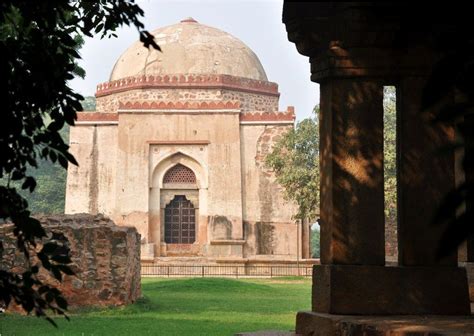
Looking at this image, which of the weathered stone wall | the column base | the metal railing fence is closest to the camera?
the column base

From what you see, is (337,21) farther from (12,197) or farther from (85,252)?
(85,252)

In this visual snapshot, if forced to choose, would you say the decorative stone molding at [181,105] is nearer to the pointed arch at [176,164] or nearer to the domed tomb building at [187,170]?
the domed tomb building at [187,170]

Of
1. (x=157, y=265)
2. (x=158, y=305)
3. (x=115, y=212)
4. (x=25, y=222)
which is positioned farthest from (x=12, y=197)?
(x=115, y=212)

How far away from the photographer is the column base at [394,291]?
5070 millimetres

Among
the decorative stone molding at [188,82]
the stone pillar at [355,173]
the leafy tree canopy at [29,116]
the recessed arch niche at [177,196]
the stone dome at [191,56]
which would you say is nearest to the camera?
the leafy tree canopy at [29,116]

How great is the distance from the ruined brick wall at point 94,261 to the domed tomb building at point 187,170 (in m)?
15.1

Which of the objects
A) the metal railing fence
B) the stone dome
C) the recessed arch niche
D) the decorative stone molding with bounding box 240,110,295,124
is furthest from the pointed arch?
the metal railing fence

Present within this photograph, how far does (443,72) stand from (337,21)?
3.58 meters

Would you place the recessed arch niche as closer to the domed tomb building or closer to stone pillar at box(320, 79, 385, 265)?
the domed tomb building

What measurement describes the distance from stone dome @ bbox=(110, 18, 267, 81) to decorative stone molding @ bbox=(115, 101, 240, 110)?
150 cm

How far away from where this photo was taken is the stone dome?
2969 cm

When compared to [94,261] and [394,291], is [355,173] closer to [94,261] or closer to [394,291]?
[394,291]

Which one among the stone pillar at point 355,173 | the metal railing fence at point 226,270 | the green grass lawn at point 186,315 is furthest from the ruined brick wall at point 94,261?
the metal railing fence at point 226,270

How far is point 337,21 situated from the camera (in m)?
5.21
